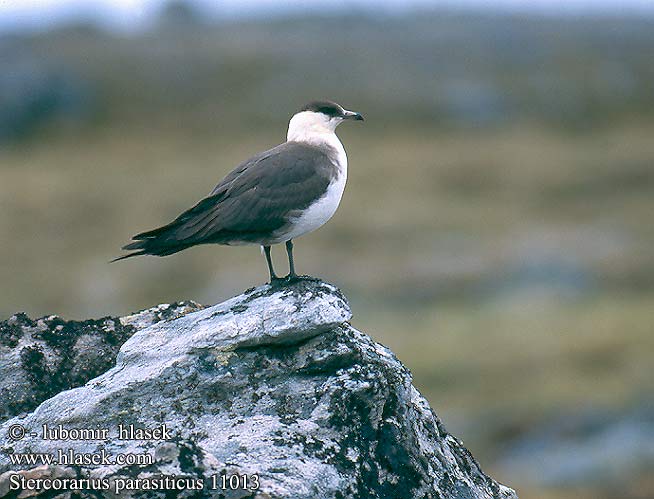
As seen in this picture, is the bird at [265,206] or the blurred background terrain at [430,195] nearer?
the bird at [265,206]

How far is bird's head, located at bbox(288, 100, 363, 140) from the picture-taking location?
31.4 ft

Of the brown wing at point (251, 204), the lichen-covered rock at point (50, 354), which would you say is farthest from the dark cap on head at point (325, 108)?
the lichen-covered rock at point (50, 354)

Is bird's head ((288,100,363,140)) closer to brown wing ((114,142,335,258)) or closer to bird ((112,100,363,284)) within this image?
bird ((112,100,363,284))

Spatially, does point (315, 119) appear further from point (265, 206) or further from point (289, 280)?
point (289, 280)

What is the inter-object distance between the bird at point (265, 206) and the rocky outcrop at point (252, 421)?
0.74 m

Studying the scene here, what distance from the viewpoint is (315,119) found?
962 cm

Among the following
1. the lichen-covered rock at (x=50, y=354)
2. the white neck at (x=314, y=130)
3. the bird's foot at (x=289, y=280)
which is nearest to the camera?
the lichen-covered rock at (x=50, y=354)

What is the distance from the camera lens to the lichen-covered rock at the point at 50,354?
779 cm

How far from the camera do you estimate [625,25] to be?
284 feet

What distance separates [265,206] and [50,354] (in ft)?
7.12

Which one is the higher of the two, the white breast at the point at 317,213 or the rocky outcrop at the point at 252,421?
the white breast at the point at 317,213

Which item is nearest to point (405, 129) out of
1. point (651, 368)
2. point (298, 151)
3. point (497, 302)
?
point (497, 302)

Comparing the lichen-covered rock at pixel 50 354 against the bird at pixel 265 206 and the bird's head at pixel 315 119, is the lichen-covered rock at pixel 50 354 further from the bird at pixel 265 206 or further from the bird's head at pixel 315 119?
the bird's head at pixel 315 119

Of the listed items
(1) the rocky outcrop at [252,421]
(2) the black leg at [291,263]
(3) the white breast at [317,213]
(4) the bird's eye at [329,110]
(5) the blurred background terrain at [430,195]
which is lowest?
(1) the rocky outcrop at [252,421]
